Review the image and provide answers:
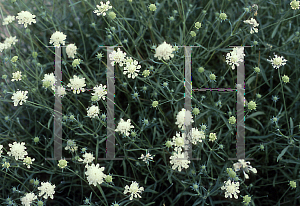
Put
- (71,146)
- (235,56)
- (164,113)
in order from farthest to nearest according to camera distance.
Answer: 1. (164,113)
2. (71,146)
3. (235,56)

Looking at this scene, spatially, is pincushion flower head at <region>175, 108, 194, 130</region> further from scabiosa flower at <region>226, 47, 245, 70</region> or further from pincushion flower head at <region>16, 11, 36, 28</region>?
pincushion flower head at <region>16, 11, 36, 28</region>

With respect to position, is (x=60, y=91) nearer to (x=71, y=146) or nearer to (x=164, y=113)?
(x=71, y=146)

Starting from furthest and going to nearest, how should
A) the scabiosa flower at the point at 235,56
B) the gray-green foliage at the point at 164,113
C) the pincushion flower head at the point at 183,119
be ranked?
1. the gray-green foliage at the point at 164,113
2. the scabiosa flower at the point at 235,56
3. the pincushion flower head at the point at 183,119

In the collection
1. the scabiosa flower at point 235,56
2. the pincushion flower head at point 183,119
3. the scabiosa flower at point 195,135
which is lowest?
the scabiosa flower at point 195,135

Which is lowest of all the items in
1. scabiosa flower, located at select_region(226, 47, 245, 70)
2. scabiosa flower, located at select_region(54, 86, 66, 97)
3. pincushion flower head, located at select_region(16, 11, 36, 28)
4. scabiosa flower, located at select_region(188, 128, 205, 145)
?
scabiosa flower, located at select_region(188, 128, 205, 145)

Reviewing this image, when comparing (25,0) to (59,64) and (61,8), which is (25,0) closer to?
(61,8)

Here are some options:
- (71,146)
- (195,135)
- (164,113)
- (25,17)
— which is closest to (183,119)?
(195,135)

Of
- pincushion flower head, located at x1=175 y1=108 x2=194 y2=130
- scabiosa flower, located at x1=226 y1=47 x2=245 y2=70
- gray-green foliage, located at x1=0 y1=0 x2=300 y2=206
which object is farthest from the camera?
gray-green foliage, located at x1=0 y1=0 x2=300 y2=206

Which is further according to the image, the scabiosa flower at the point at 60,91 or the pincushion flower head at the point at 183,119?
the scabiosa flower at the point at 60,91

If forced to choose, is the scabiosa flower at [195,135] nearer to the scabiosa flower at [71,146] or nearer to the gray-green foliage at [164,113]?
the gray-green foliage at [164,113]

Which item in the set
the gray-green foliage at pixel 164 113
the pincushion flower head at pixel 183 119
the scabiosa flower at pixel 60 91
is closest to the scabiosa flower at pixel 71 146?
the gray-green foliage at pixel 164 113

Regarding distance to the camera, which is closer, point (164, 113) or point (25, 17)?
point (25, 17)

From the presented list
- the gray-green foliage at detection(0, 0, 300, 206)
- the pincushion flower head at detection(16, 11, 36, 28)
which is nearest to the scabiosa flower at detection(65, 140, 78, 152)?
the gray-green foliage at detection(0, 0, 300, 206)

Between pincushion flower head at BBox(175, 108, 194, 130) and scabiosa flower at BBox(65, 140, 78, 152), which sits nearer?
pincushion flower head at BBox(175, 108, 194, 130)
